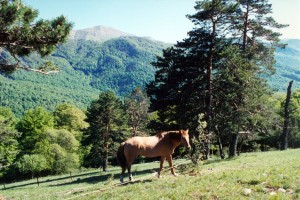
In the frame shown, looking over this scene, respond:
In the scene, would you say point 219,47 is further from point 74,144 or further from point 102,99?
point 74,144

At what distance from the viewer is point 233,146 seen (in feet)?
127

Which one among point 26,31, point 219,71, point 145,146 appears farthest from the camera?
point 219,71

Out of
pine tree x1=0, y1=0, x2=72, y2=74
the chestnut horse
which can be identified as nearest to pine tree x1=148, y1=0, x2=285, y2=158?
the chestnut horse

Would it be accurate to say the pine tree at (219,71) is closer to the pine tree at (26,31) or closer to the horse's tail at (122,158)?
the horse's tail at (122,158)

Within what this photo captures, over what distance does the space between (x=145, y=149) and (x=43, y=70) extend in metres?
6.83

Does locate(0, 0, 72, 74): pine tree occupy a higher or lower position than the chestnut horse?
higher

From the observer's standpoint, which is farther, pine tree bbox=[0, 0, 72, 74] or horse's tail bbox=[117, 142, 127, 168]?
horse's tail bbox=[117, 142, 127, 168]

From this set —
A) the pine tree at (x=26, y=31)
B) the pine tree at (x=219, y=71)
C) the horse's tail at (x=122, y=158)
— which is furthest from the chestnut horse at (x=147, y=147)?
the pine tree at (x=219, y=71)

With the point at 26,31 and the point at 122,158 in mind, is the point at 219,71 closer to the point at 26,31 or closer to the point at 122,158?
the point at 122,158

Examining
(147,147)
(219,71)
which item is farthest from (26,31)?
(219,71)

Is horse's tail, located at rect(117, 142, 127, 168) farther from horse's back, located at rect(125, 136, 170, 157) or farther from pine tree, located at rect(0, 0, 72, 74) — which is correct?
pine tree, located at rect(0, 0, 72, 74)

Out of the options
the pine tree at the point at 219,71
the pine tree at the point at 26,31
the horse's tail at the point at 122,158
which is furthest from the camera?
the pine tree at the point at 219,71

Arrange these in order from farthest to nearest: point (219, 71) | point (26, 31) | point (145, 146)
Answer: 1. point (219, 71)
2. point (145, 146)
3. point (26, 31)

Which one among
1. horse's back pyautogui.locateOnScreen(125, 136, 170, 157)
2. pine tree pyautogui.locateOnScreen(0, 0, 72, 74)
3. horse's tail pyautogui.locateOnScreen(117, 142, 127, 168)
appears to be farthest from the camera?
horse's tail pyautogui.locateOnScreen(117, 142, 127, 168)
